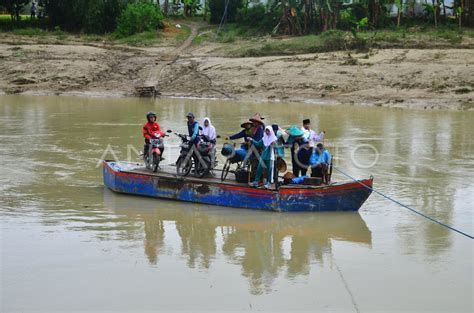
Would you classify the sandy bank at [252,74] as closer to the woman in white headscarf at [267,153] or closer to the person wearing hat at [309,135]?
the person wearing hat at [309,135]

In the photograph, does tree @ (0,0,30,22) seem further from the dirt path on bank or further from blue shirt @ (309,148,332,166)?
blue shirt @ (309,148,332,166)

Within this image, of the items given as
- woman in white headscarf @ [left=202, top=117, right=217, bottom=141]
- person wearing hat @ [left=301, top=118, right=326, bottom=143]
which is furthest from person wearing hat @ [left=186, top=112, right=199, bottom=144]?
person wearing hat @ [left=301, top=118, right=326, bottom=143]

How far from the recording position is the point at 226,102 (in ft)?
95.4

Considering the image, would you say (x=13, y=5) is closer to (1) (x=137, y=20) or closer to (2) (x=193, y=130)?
(1) (x=137, y=20)

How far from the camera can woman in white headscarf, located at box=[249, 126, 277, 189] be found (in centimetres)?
1175

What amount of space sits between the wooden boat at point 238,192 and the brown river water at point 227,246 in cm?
15

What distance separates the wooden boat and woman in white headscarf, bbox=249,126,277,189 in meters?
0.24

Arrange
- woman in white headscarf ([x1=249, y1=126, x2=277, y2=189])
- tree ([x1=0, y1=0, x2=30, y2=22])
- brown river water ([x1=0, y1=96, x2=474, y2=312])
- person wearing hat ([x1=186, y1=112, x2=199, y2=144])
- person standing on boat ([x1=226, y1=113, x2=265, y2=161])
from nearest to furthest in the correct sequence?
brown river water ([x1=0, y1=96, x2=474, y2=312]) < woman in white headscarf ([x1=249, y1=126, x2=277, y2=189]) < person standing on boat ([x1=226, y1=113, x2=265, y2=161]) < person wearing hat ([x1=186, y1=112, x2=199, y2=144]) < tree ([x1=0, y1=0, x2=30, y2=22])

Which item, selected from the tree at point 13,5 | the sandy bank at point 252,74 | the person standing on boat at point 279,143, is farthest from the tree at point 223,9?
the person standing on boat at point 279,143

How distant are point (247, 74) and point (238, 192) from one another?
63.9 ft

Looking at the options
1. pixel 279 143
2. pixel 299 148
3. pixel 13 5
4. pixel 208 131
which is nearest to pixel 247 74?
pixel 13 5

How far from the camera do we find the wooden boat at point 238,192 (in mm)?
11797

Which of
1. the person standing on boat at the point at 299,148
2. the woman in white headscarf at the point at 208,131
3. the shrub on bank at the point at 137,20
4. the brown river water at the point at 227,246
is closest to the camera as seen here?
the brown river water at the point at 227,246

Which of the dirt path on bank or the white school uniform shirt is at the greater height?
the dirt path on bank
